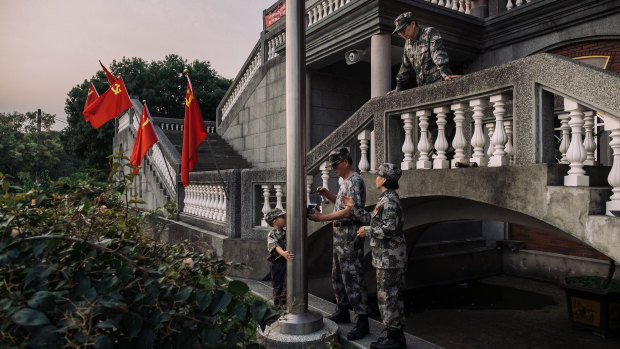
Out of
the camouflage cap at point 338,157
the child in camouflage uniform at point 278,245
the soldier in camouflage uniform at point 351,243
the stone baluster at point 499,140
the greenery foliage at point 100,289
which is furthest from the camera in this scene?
the child in camouflage uniform at point 278,245

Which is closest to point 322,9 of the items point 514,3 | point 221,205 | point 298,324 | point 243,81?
point 243,81

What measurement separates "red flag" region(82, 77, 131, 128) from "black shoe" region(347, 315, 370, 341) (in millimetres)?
7674

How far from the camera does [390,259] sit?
382cm

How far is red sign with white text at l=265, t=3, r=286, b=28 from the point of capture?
41.6 feet

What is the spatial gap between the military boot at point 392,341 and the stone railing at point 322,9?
25.4 ft

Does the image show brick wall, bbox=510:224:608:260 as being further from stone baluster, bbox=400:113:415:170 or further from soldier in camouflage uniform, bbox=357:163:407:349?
soldier in camouflage uniform, bbox=357:163:407:349

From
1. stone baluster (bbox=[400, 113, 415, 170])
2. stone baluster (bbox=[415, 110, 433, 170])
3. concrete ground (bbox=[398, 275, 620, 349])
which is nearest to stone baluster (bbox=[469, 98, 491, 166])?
stone baluster (bbox=[415, 110, 433, 170])

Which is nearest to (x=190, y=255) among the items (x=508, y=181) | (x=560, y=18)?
(x=508, y=181)

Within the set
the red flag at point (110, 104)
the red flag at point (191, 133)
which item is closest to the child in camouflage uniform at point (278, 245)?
the red flag at point (191, 133)

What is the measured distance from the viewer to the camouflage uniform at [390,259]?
382cm

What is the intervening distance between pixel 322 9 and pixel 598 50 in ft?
19.8

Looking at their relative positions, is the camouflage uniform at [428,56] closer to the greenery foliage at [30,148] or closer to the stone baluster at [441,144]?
the stone baluster at [441,144]

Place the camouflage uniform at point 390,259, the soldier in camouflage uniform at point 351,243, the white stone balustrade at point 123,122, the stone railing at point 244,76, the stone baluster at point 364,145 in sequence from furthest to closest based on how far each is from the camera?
the white stone balustrade at point 123,122, the stone railing at point 244,76, the stone baluster at point 364,145, the soldier in camouflage uniform at point 351,243, the camouflage uniform at point 390,259

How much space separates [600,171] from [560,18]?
21.4ft
